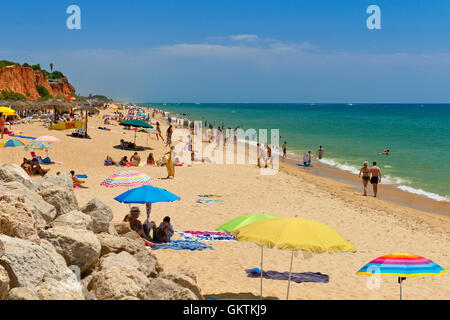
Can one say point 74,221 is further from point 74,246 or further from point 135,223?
point 135,223

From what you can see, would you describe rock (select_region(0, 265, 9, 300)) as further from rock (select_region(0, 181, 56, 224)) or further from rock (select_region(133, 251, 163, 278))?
rock (select_region(0, 181, 56, 224))

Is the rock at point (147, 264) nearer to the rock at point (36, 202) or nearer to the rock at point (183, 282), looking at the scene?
the rock at point (183, 282)

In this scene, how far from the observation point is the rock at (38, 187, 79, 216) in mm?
8441

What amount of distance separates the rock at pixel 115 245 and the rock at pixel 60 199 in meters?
1.21

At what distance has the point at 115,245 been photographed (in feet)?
24.8

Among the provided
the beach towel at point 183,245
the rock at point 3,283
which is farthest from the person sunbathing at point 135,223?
the rock at point 3,283

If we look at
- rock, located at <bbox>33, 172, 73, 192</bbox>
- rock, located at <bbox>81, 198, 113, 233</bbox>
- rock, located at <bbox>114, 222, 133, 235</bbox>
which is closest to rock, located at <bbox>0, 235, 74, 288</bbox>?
rock, located at <bbox>81, 198, 113, 233</bbox>

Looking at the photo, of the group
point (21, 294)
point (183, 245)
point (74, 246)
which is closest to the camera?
point (21, 294)

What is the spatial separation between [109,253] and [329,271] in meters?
4.96

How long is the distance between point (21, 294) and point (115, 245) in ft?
9.79

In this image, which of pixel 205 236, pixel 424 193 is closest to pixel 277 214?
pixel 205 236
